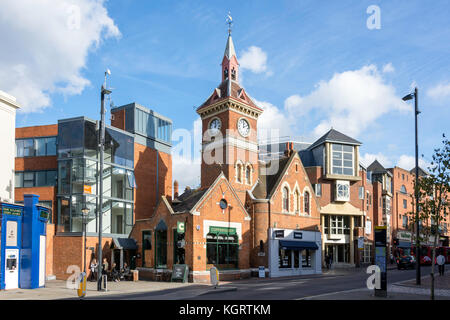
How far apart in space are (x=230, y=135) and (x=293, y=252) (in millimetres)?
11809

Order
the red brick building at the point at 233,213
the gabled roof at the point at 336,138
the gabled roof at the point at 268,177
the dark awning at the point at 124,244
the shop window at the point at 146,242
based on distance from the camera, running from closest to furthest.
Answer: the red brick building at the point at 233,213
the dark awning at the point at 124,244
the shop window at the point at 146,242
the gabled roof at the point at 268,177
the gabled roof at the point at 336,138

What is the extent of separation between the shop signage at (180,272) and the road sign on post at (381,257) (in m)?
14.7

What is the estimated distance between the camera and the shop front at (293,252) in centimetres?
3719

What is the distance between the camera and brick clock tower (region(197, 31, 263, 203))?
39.9 m

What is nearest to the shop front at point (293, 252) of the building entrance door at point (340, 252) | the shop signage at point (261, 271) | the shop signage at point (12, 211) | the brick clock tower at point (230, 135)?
the shop signage at point (261, 271)

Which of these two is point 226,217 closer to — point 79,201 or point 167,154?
point 79,201

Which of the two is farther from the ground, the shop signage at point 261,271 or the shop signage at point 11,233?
the shop signage at point 11,233

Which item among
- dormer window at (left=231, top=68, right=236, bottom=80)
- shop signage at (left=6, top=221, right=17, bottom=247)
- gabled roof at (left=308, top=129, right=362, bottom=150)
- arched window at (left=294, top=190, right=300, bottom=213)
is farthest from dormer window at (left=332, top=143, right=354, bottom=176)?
shop signage at (left=6, top=221, right=17, bottom=247)

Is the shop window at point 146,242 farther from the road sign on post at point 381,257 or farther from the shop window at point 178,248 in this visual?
the road sign on post at point 381,257

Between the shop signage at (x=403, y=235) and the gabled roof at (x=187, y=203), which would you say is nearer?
the gabled roof at (x=187, y=203)

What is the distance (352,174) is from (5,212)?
39487mm

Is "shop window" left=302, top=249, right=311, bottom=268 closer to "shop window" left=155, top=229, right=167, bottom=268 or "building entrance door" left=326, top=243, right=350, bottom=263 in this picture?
"building entrance door" left=326, top=243, right=350, bottom=263

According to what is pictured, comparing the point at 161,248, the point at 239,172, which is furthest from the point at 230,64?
the point at 161,248
